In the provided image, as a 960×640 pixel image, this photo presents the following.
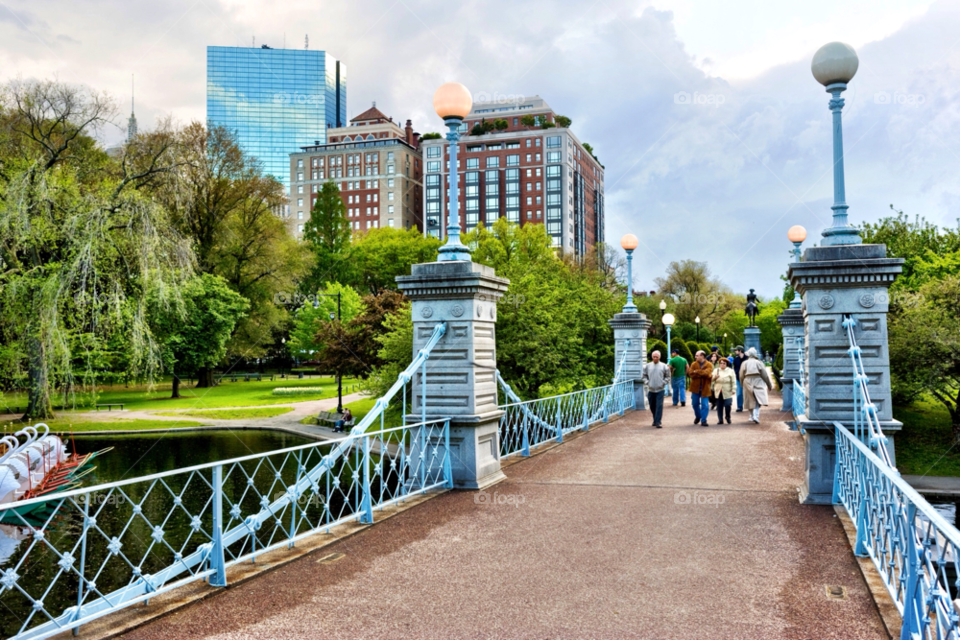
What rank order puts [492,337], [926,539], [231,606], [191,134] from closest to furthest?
[926,539], [231,606], [492,337], [191,134]

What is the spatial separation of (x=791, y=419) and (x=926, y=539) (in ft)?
45.0

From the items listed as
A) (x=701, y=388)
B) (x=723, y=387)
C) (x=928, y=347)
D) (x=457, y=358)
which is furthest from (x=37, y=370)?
(x=928, y=347)

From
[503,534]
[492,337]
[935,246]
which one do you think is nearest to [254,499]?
[492,337]

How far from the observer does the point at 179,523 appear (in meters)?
14.2

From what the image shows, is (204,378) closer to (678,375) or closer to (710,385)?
(678,375)

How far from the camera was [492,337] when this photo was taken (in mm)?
9445

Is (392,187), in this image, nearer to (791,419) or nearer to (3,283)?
(3,283)

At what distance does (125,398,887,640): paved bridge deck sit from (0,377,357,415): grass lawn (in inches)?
1173

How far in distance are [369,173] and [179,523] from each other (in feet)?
308

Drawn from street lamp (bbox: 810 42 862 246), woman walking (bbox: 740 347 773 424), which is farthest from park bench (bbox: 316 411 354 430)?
street lamp (bbox: 810 42 862 246)

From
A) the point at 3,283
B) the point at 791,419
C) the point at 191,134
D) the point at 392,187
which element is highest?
the point at 392,187

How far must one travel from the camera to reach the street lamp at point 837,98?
780 centimetres

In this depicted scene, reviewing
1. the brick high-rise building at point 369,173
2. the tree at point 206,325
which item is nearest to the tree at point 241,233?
the tree at point 206,325

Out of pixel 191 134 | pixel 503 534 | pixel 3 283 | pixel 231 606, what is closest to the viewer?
pixel 231 606
